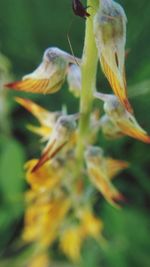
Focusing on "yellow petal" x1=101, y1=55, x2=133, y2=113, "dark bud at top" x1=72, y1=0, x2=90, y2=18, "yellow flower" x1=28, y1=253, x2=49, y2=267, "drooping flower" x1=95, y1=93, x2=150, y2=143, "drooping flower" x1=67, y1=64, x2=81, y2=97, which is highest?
"dark bud at top" x1=72, y1=0, x2=90, y2=18

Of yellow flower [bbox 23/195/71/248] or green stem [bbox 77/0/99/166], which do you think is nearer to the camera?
green stem [bbox 77/0/99/166]

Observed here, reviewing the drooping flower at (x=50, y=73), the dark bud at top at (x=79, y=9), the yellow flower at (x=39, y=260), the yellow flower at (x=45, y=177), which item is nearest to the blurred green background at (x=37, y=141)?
the yellow flower at (x=39, y=260)

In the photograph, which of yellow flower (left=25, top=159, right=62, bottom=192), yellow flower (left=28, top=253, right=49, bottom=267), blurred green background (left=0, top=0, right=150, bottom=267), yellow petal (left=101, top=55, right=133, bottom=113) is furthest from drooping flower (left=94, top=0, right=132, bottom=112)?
yellow flower (left=28, top=253, right=49, bottom=267)

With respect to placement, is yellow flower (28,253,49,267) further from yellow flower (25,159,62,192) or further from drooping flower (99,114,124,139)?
drooping flower (99,114,124,139)

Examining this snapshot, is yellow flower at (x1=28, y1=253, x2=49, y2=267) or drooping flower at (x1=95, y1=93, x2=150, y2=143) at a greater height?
drooping flower at (x1=95, y1=93, x2=150, y2=143)

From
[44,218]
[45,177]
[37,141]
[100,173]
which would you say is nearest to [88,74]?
[100,173]

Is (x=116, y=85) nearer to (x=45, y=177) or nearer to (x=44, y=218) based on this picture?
(x=45, y=177)

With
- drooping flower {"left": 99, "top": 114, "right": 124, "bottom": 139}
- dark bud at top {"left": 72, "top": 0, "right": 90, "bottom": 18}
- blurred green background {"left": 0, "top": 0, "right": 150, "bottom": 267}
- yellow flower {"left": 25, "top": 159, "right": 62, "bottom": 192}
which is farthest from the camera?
blurred green background {"left": 0, "top": 0, "right": 150, "bottom": 267}

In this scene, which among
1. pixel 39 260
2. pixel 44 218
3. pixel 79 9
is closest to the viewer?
pixel 79 9
